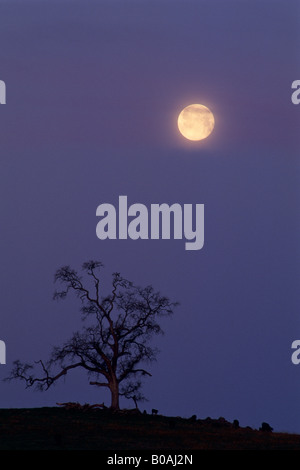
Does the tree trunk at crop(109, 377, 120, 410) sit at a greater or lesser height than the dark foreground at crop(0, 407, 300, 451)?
greater

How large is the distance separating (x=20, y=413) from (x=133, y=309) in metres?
9.14

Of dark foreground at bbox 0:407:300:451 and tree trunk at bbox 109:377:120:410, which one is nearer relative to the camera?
dark foreground at bbox 0:407:300:451

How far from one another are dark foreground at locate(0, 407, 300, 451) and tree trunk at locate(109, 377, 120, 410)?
3.89ft

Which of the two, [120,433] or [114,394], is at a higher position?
[114,394]

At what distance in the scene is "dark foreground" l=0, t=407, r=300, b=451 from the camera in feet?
126

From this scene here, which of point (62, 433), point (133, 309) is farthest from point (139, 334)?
Result: point (62, 433)

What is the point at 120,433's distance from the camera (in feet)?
137

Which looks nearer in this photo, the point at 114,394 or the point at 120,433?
the point at 120,433

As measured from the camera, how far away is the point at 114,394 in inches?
1965

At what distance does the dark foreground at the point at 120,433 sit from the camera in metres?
38.3

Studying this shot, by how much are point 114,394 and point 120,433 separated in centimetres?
825

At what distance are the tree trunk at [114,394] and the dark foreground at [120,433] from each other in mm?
1184
